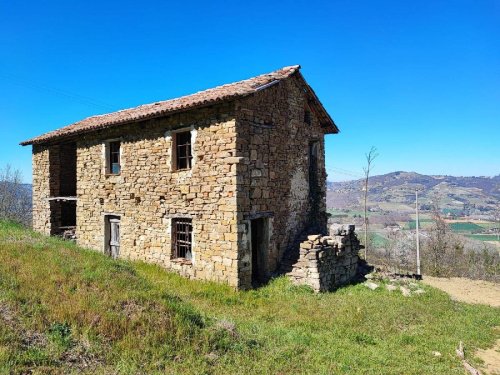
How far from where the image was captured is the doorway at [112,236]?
13.9 m

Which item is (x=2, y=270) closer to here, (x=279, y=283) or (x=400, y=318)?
(x=279, y=283)

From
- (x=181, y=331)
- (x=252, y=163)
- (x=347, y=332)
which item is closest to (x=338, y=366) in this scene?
(x=347, y=332)

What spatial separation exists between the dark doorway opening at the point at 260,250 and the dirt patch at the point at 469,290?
677 centimetres

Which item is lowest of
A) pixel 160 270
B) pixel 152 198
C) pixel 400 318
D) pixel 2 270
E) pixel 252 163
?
pixel 400 318

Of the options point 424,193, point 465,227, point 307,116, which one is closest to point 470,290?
point 307,116

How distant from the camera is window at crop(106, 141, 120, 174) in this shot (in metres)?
14.0

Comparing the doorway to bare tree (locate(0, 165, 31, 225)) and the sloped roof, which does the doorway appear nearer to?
the sloped roof

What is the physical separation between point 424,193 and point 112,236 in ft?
380

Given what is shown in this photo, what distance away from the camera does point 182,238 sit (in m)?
11.6

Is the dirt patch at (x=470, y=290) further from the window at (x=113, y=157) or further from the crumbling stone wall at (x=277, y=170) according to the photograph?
the window at (x=113, y=157)

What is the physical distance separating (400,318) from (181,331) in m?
5.95

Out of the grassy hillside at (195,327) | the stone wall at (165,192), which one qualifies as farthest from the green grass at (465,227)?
the stone wall at (165,192)

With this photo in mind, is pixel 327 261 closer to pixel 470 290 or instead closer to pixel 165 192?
pixel 165 192

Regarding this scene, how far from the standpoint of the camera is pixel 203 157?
1072 cm
